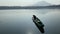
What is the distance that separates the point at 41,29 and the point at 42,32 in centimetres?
10

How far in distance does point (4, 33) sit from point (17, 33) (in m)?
0.28

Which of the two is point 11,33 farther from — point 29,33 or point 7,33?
point 29,33

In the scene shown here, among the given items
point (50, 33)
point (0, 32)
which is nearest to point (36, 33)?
point (50, 33)

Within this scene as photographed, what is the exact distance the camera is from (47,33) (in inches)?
111

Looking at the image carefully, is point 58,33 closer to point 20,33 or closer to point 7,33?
point 20,33

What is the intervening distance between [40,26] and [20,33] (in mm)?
462

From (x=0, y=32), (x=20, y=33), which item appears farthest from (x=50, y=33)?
(x=0, y=32)

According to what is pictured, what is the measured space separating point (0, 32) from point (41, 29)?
0.92 m

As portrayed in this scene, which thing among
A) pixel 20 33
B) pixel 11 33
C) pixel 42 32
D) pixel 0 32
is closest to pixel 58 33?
pixel 42 32

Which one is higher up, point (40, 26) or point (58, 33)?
point (40, 26)

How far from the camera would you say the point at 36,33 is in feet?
9.13

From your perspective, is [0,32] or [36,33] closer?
[36,33]

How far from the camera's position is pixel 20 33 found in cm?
286

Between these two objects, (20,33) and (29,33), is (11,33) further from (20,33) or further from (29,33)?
(29,33)
